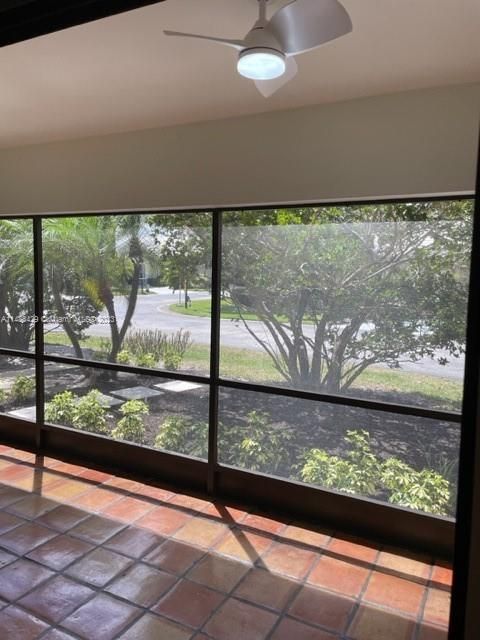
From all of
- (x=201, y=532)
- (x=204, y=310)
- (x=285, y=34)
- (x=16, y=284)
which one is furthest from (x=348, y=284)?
Result: (x=16, y=284)

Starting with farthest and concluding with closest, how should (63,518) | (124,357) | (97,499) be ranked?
(124,357), (97,499), (63,518)

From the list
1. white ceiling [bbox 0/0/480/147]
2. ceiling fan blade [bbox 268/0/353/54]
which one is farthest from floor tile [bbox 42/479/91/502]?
ceiling fan blade [bbox 268/0/353/54]

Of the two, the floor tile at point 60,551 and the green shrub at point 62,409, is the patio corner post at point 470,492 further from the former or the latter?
the green shrub at point 62,409

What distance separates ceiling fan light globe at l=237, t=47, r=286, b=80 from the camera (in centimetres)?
173

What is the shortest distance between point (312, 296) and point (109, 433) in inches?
81.5

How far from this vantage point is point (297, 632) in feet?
6.85

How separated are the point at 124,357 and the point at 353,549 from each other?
2.17 meters

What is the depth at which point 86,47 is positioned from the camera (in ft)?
7.22

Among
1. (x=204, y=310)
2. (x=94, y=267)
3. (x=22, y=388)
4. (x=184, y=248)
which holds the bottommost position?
(x=22, y=388)

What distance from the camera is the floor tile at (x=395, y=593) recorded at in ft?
7.49

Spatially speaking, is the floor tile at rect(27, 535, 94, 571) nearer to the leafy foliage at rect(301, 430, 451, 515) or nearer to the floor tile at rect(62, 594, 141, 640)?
the floor tile at rect(62, 594, 141, 640)

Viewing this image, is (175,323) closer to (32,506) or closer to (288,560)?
(32,506)

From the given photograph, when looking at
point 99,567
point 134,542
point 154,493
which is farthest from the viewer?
point 154,493

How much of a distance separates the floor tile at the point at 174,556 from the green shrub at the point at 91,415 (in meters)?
1.42
